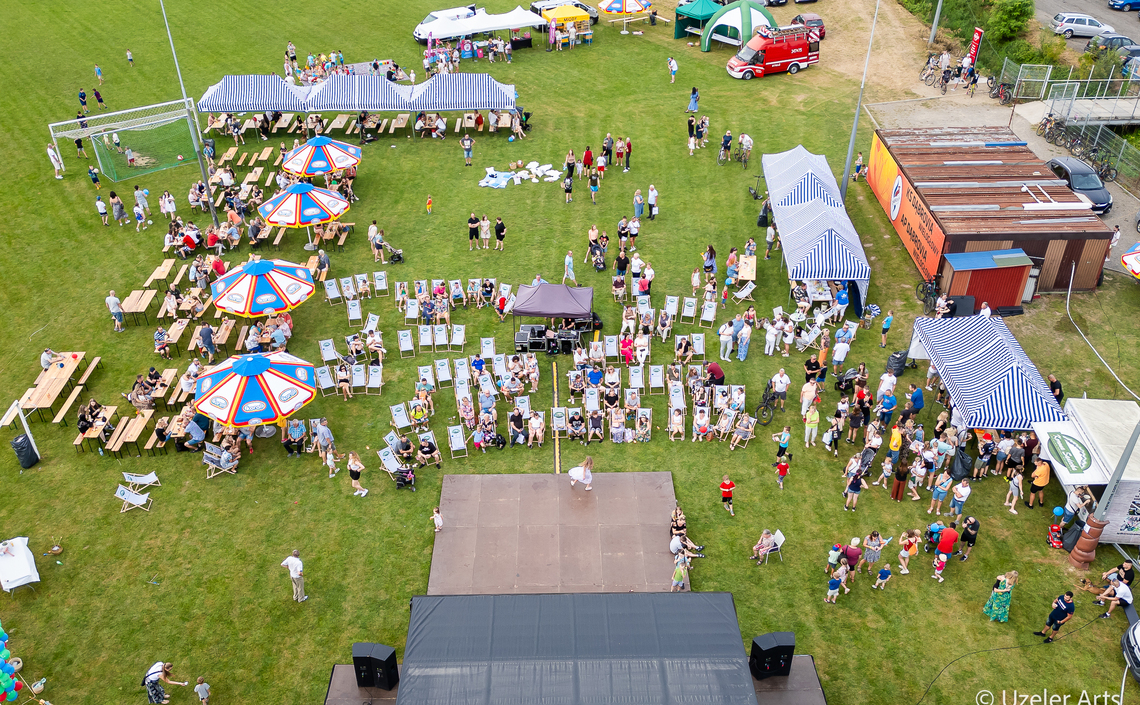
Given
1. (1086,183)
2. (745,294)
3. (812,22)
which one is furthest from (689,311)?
(812,22)

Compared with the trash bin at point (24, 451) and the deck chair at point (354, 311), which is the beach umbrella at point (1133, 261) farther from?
the trash bin at point (24, 451)

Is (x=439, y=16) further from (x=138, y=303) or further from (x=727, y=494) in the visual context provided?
(x=727, y=494)

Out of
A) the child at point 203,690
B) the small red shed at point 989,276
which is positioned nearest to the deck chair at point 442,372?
the child at point 203,690

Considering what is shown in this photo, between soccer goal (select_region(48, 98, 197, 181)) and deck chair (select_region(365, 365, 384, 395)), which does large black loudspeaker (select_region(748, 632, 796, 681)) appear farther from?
soccer goal (select_region(48, 98, 197, 181))

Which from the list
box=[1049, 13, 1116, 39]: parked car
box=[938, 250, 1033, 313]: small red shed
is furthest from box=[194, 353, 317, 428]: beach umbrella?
box=[1049, 13, 1116, 39]: parked car

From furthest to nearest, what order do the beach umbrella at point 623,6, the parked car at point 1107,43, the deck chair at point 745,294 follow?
the beach umbrella at point 623,6 < the parked car at point 1107,43 < the deck chair at point 745,294
